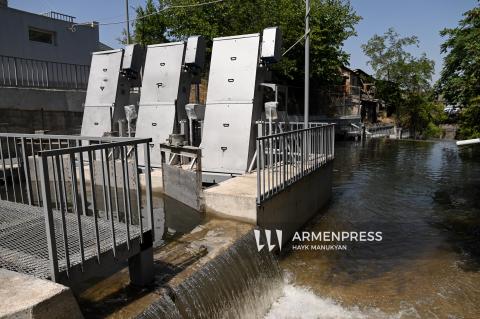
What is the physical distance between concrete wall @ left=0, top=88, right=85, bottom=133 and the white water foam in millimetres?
10584

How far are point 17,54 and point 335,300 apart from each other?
1903cm

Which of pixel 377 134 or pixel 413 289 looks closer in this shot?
pixel 413 289

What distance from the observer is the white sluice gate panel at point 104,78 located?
11758mm

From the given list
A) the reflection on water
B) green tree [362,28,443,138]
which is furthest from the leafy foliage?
the reflection on water

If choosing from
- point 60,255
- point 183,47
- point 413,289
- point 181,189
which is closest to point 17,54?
point 183,47

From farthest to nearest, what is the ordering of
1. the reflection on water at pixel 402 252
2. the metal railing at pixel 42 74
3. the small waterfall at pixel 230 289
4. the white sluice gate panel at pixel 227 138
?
the metal railing at pixel 42 74, the white sluice gate panel at pixel 227 138, the reflection on water at pixel 402 252, the small waterfall at pixel 230 289

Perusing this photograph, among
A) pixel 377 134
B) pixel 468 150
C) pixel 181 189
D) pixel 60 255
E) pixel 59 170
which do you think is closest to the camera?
pixel 59 170

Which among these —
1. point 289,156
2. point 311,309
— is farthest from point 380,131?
point 311,309

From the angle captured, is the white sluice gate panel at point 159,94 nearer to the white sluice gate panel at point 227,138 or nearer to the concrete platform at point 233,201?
the white sluice gate panel at point 227,138

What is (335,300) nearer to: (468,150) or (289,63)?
(289,63)

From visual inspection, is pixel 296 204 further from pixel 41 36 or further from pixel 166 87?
pixel 41 36

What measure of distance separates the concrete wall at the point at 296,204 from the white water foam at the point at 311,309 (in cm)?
129

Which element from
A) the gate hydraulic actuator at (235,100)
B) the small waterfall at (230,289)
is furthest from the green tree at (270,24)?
the small waterfall at (230,289)

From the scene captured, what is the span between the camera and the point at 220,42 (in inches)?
380
